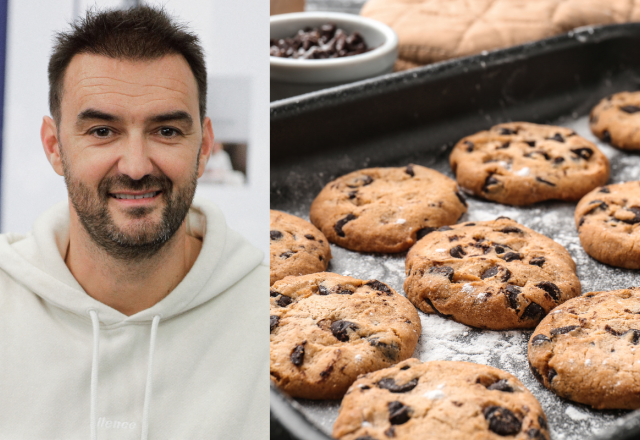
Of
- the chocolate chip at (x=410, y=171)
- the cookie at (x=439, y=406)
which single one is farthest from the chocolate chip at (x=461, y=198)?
the cookie at (x=439, y=406)

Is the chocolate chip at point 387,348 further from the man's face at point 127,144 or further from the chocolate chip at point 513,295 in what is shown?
the man's face at point 127,144

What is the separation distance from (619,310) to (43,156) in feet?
3.08

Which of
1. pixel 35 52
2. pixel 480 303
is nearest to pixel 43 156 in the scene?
pixel 35 52

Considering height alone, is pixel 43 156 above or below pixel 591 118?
above

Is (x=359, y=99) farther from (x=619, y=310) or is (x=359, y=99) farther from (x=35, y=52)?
(x=35, y=52)

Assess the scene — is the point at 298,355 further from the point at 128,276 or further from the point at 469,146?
the point at 469,146

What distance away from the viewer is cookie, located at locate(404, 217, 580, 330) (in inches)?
43.3

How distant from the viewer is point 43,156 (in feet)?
2.14

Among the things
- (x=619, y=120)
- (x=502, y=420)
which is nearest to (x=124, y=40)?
(x=502, y=420)

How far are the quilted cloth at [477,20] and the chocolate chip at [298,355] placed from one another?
1333mm

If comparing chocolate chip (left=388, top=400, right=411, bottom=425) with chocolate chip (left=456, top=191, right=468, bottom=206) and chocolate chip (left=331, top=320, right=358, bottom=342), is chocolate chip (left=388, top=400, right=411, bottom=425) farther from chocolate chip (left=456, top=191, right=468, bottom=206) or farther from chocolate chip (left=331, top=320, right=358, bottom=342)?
chocolate chip (left=456, top=191, right=468, bottom=206)

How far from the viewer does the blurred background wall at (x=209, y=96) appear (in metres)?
0.64

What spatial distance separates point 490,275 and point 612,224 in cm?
37

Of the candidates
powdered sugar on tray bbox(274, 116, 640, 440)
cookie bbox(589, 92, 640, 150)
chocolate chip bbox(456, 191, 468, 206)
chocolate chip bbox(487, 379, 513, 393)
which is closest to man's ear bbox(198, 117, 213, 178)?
powdered sugar on tray bbox(274, 116, 640, 440)
